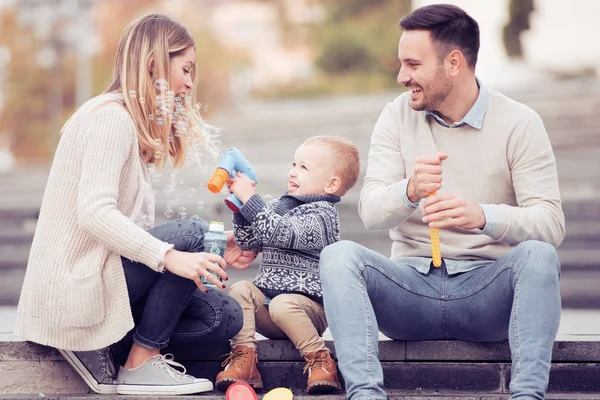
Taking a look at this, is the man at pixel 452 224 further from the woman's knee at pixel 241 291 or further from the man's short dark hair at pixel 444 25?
the woman's knee at pixel 241 291

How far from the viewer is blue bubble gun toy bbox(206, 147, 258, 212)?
10.2 ft

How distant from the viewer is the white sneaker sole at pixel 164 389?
304cm

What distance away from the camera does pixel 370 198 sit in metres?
3.06

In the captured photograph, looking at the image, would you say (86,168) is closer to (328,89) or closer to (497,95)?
(497,95)

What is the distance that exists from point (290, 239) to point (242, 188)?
23 cm

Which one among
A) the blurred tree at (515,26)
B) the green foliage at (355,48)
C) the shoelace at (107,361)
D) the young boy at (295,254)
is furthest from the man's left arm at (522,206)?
the green foliage at (355,48)

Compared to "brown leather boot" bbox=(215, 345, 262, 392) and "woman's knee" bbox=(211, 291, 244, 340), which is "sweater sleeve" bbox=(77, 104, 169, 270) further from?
"brown leather boot" bbox=(215, 345, 262, 392)

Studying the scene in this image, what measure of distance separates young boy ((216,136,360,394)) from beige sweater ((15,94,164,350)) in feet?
1.30

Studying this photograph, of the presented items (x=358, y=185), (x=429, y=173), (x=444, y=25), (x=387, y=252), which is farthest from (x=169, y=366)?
(x=358, y=185)

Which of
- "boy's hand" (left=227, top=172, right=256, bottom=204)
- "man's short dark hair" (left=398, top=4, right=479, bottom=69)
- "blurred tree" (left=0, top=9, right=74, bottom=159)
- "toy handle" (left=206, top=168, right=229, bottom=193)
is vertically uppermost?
"man's short dark hair" (left=398, top=4, right=479, bottom=69)

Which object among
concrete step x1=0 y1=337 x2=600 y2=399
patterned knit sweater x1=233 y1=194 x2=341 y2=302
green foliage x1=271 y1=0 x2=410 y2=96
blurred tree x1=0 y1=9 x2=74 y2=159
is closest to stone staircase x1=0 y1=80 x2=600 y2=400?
concrete step x1=0 y1=337 x2=600 y2=399

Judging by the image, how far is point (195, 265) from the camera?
2832 mm

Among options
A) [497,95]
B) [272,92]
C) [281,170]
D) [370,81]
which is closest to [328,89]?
[370,81]

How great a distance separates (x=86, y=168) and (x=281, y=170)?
24.7 feet
